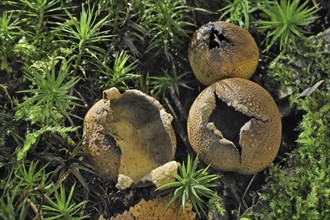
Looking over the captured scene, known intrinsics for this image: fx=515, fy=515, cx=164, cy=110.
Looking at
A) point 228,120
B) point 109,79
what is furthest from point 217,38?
point 109,79

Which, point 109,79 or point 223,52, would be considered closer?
point 223,52

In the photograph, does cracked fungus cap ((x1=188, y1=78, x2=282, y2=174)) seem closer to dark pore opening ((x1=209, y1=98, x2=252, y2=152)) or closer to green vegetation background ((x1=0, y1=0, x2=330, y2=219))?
dark pore opening ((x1=209, y1=98, x2=252, y2=152))

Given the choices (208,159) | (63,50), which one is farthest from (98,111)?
(208,159)

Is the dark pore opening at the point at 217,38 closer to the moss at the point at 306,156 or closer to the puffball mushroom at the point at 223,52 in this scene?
the puffball mushroom at the point at 223,52

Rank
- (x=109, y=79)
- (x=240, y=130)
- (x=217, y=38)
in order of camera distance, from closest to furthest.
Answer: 1. (x=240, y=130)
2. (x=217, y=38)
3. (x=109, y=79)

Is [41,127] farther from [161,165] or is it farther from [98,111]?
[161,165]

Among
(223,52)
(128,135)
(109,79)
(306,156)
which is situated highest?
(223,52)

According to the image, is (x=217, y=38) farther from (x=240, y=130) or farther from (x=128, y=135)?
(x=128, y=135)
